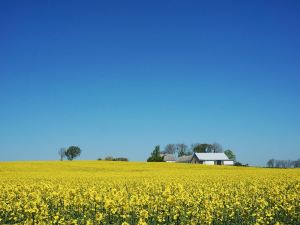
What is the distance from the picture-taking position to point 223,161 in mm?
124000

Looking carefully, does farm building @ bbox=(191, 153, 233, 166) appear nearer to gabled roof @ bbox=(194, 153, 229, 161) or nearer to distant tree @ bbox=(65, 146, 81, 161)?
gabled roof @ bbox=(194, 153, 229, 161)

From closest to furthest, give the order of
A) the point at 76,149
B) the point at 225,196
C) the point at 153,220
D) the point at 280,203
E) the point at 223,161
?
the point at 153,220 < the point at 280,203 < the point at 225,196 < the point at 223,161 < the point at 76,149

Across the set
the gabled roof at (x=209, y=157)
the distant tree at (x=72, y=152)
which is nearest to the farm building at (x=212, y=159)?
the gabled roof at (x=209, y=157)

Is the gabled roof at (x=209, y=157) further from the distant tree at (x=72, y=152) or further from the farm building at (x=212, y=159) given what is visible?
the distant tree at (x=72, y=152)

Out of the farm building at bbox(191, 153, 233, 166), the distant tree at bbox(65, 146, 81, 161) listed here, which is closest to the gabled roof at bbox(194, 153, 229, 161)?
the farm building at bbox(191, 153, 233, 166)

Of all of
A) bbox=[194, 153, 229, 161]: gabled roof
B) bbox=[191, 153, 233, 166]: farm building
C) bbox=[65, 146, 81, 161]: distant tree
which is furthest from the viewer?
bbox=[65, 146, 81, 161]: distant tree

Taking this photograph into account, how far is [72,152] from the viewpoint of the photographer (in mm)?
162250

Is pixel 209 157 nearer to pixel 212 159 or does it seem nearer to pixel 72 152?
pixel 212 159

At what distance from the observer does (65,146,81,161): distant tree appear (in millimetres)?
162250

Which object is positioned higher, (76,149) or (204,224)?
(76,149)

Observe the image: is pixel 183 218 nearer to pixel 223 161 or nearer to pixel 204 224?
pixel 204 224

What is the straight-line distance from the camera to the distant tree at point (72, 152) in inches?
6388

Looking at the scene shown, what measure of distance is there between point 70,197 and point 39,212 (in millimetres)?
1998

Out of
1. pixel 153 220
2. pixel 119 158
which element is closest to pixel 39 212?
pixel 153 220
